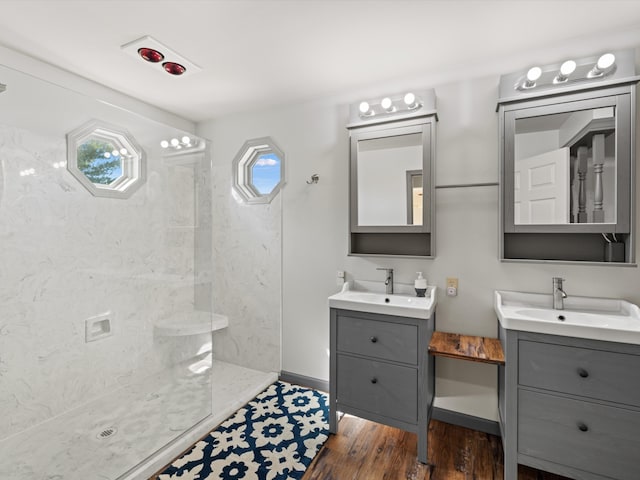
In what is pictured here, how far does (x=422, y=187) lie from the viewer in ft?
7.32

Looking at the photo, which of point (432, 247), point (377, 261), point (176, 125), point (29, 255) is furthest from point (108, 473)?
point (176, 125)

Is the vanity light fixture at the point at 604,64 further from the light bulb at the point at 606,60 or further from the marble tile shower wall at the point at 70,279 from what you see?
the marble tile shower wall at the point at 70,279

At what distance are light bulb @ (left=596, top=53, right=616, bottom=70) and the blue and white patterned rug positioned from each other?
2703mm

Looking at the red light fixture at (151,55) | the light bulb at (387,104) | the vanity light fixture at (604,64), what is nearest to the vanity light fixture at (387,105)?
the light bulb at (387,104)

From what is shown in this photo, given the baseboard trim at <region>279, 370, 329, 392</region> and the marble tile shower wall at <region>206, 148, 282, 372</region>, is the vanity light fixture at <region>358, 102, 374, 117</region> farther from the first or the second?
the baseboard trim at <region>279, 370, 329, 392</region>

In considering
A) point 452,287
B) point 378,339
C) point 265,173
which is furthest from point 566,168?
point 265,173

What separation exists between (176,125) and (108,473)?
2777 millimetres

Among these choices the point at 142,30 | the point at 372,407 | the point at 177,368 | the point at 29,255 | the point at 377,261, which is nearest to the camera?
the point at 29,255

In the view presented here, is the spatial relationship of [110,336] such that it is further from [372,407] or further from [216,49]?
[216,49]

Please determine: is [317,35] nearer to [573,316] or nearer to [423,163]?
[423,163]

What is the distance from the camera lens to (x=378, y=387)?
2.01 m

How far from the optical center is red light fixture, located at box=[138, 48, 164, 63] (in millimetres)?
2031

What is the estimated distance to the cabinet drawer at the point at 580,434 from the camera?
4.85 ft

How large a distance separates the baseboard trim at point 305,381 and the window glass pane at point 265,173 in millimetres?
1651
